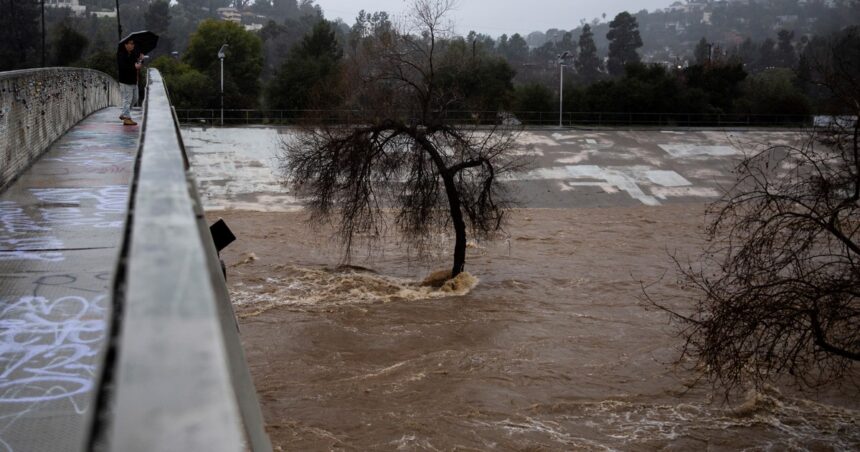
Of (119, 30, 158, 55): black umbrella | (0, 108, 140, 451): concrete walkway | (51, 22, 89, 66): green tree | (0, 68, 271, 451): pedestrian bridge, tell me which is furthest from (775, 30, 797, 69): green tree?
(0, 108, 140, 451): concrete walkway

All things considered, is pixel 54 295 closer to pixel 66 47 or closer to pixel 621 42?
pixel 66 47

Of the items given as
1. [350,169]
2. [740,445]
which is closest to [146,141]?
[740,445]

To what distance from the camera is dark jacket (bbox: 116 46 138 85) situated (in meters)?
15.9

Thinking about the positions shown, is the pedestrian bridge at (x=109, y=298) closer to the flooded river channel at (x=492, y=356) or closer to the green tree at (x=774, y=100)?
the flooded river channel at (x=492, y=356)

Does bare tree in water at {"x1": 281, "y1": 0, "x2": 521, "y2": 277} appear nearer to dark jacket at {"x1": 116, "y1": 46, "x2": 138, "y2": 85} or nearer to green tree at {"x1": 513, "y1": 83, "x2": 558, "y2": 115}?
dark jacket at {"x1": 116, "y1": 46, "x2": 138, "y2": 85}

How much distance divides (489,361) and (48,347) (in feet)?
41.3

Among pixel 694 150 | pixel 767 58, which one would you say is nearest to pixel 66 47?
pixel 694 150

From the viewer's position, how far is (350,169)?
23641 millimetres

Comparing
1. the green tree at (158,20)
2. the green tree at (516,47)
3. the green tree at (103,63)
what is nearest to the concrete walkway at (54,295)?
the green tree at (103,63)

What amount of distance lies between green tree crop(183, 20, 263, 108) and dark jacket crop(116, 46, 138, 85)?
162 ft

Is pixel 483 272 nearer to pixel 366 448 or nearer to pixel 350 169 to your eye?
pixel 350 169

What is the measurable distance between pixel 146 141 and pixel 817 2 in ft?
553

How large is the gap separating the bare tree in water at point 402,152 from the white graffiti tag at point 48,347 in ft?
57.2

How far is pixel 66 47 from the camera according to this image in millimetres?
67500
